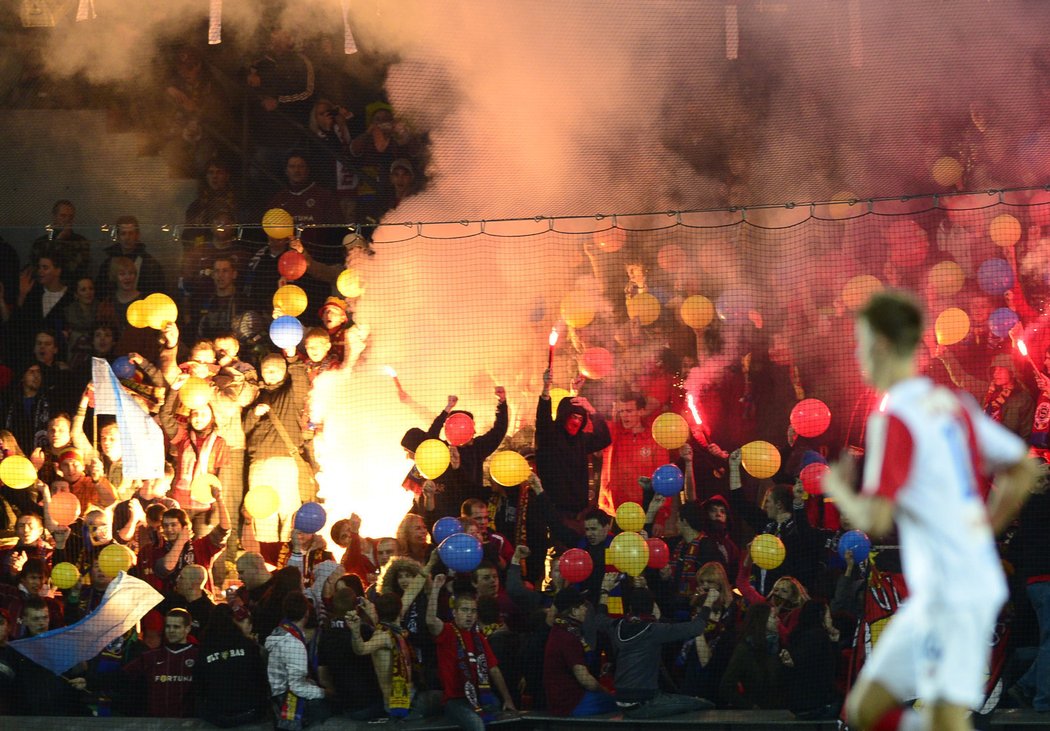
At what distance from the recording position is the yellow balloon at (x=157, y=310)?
338 inches

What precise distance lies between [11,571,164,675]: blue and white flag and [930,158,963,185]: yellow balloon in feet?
18.9

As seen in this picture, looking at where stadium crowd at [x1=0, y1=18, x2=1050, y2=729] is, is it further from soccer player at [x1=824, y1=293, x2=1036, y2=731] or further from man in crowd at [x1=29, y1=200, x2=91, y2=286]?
soccer player at [x1=824, y1=293, x2=1036, y2=731]

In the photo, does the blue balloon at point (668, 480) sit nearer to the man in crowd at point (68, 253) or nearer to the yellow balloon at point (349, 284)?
the yellow balloon at point (349, 284)

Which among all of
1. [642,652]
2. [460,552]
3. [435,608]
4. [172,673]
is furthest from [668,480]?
[172,673]

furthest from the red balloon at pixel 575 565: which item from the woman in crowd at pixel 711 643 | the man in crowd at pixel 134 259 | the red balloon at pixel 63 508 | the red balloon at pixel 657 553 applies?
the man in crowd at pixel 134 259

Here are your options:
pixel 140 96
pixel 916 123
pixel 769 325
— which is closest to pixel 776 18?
pixel 916 123

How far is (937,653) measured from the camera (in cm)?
330

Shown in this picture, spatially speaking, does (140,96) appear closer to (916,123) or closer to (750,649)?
(916,123)

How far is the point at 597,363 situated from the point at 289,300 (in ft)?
6.53

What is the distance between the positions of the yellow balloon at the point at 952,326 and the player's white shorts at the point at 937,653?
510cm

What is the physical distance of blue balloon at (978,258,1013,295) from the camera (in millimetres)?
8344

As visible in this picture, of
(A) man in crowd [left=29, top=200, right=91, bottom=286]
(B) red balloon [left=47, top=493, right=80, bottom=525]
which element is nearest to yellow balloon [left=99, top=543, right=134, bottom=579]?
(B) red balloon [left=47, top=493, right=80, bottom=525]

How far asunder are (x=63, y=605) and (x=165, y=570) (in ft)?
1.86

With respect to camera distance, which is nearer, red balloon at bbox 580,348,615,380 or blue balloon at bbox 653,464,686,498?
blue balloon at bbox 653,464,686,498
